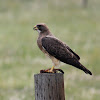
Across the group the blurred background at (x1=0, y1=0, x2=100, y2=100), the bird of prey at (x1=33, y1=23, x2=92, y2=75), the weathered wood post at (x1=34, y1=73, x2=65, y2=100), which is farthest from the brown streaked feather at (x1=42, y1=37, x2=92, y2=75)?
the blurred background at (x1=0, y1=0, x2=100, y2=100)

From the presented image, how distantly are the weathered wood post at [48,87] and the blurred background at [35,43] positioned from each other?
5.35 meters

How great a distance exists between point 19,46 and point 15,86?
25.9 ft

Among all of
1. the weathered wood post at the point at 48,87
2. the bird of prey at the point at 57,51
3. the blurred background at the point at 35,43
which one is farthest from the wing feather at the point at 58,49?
the blurred background at the point at 35,43

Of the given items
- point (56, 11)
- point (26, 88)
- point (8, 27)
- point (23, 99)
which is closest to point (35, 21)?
point (8, 27)

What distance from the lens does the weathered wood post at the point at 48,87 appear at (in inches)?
→ 195

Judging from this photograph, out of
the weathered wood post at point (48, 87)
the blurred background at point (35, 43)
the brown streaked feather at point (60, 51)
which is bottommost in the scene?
the weathered wood post at point (48, 87)

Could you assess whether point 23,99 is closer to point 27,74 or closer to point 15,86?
point 15,86

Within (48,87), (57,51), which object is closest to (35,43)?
(57,51)

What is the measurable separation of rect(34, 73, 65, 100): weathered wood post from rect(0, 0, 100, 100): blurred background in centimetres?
535

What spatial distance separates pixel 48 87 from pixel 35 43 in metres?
17.3

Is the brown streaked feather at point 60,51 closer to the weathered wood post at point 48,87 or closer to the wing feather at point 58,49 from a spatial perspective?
the wing feather at point 58,49

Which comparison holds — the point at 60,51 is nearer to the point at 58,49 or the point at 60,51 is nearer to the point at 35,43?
the point at 58,49

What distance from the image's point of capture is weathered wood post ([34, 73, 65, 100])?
496 cm

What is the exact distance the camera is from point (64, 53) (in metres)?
6.16
